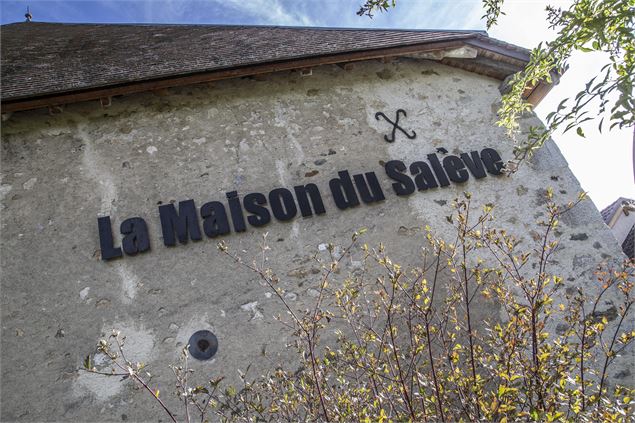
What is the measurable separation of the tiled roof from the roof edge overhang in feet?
0.15

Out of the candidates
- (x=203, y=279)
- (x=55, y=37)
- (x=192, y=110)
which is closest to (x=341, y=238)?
(x=203, y=279)

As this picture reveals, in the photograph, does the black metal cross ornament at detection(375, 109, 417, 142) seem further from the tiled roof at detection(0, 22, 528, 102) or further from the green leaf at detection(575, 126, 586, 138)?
the green leaf at detection(575, 126, 586, 138)

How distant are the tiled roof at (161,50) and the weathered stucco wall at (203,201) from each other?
36cm

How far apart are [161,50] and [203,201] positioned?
8.70 ft

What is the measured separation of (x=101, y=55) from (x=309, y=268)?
4216mm

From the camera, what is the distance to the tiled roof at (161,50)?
5.22 metres

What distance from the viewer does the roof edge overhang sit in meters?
4.99

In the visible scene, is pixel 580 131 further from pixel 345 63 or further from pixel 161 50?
pixel 161 50

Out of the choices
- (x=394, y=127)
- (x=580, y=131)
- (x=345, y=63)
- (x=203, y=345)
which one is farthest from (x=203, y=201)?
(x=580, y=131)

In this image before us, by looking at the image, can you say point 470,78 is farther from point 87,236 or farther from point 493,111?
Result: point 87,236

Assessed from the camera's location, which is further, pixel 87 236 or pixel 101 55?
pixel 101 55

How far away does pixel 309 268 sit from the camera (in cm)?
475

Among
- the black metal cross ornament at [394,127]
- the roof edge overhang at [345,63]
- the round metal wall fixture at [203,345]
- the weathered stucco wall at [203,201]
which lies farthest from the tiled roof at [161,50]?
the round metal wall fixture at [203,345]

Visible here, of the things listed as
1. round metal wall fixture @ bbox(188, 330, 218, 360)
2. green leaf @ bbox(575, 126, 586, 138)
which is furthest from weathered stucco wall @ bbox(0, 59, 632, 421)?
green leaf @ bbox(575, 126, 586, 138)
